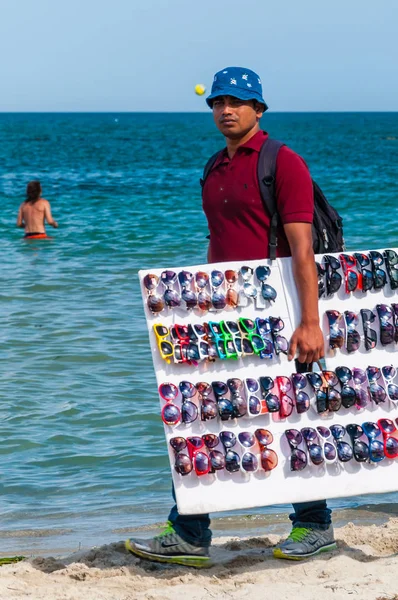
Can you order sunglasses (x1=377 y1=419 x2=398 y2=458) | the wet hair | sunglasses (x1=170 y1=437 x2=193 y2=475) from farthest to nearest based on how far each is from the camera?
the wet hair < sunglasses (x1=377 y1=419 x2=398 y2=458) < sunglasses (x1=170 y1=437 x2=193 y2=475)

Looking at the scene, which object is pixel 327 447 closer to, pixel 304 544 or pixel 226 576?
pixel 304 544

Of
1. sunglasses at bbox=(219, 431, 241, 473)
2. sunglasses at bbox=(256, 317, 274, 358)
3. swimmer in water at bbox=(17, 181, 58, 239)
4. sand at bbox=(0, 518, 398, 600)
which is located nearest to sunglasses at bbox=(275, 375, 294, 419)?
sunglasses at bbox=(256, 317, 274, 358)

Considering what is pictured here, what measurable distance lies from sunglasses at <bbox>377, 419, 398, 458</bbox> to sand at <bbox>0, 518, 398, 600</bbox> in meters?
0.44

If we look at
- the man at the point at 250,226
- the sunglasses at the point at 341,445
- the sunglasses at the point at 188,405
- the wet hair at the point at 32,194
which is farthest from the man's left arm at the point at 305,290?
the wet hair at the point at 32,194

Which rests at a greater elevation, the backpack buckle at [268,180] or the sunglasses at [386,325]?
the backpack buckle at [268,180]

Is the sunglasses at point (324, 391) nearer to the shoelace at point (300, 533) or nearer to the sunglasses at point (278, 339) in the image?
the sunglasses at point (278, 339)

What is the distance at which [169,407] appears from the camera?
3750 mm

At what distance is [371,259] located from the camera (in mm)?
3922

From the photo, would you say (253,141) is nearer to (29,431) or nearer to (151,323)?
(151,323)

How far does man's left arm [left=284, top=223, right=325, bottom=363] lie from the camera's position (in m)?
3.76

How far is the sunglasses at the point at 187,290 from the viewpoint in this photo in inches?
149

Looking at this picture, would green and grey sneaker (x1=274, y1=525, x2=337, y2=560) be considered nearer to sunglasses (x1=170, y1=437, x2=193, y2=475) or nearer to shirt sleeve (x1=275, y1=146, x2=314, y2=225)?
sunglasses (x1=170, y1=437, x2=193, y2=475)

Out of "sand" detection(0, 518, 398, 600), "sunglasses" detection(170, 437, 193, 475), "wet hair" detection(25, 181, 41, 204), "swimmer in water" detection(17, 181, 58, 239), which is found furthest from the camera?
"wet hair" detection(25, 181, 41, 204)

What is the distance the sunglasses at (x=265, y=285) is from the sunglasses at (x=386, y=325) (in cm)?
44
